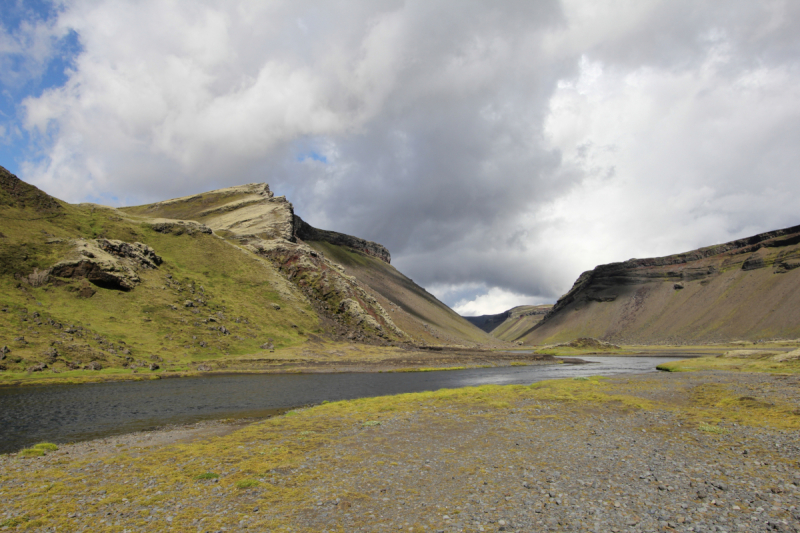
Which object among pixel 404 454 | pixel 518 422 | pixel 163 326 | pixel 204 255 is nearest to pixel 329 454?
pixel 404 454

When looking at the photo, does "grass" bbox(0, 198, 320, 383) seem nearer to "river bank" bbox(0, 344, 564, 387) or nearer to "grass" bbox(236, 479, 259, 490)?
"river bank" bbox(0, 344, 564, 387)

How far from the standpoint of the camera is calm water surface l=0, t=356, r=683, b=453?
3078 centimetres

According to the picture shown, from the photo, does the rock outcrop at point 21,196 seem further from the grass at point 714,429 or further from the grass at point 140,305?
the grass at point 714,429

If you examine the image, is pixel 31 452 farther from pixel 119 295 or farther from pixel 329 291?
pixel 329 291

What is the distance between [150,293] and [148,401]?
6196 centimetres

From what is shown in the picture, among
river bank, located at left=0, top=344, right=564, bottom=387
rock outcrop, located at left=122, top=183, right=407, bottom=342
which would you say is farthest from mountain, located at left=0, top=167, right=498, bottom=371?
river bank, located at left=0, top=344, right=564, bottom=387

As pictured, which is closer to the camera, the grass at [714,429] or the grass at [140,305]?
the grass at [714,429]

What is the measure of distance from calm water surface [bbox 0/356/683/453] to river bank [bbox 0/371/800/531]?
6.62m

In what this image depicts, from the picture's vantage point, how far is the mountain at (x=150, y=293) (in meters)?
67.9

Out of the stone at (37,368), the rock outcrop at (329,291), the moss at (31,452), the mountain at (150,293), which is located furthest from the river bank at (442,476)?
the rock outcrop at (329,291)

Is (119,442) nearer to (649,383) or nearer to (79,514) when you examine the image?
(79,514)

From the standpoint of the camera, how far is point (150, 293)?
311 feet

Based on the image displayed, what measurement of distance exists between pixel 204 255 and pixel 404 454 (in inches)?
5029

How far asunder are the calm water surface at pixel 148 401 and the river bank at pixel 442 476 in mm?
6619
